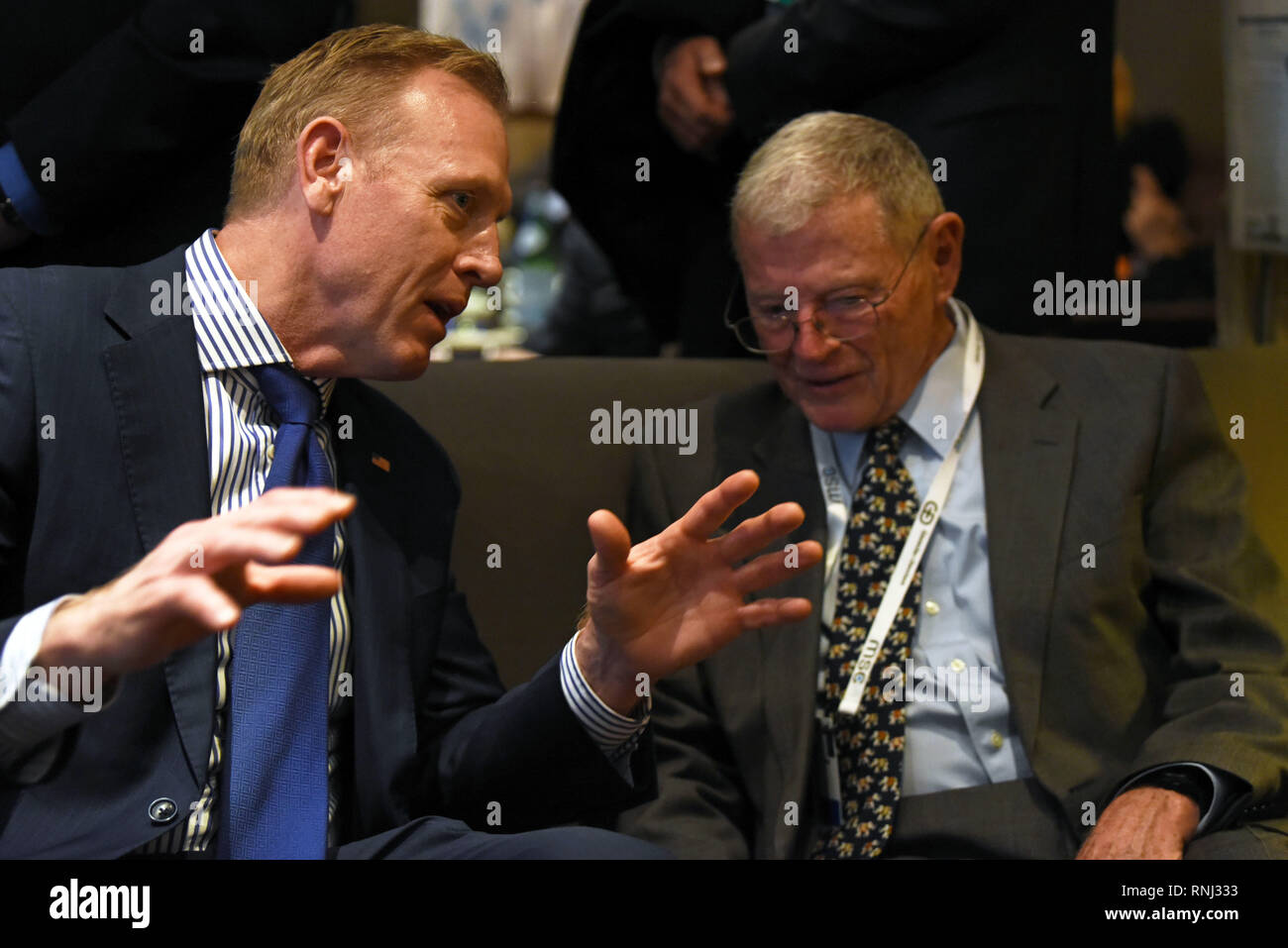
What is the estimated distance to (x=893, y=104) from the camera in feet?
6.46

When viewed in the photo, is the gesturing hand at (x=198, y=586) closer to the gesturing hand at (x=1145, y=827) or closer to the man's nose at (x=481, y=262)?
the man's nose at (x=481, y=262)

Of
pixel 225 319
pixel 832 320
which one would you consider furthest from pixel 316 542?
pixel 832 320

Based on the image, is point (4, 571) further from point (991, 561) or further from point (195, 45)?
point (991, 561)

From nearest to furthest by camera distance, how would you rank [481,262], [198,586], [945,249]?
[198,586] → [481,262] → [945,249]

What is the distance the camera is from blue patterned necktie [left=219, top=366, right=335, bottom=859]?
4.48 ft

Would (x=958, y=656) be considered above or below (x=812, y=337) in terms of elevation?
below

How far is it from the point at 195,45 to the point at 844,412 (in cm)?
86

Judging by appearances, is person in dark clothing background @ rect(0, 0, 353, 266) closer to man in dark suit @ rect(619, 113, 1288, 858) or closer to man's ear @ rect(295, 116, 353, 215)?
man's ear @ rect(295, 116, 353, 215)

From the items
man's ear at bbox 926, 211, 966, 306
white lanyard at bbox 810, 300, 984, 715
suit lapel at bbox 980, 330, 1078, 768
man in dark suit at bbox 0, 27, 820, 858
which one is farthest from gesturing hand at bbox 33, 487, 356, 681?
man's ear at bbox 926, 211, 966, 306

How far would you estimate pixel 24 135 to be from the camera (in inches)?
66.3

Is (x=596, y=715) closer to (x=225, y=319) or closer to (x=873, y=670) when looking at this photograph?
(x=873, y=670)

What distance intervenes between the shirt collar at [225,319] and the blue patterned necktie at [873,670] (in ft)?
2.29

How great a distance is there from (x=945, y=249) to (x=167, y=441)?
3.29ft
